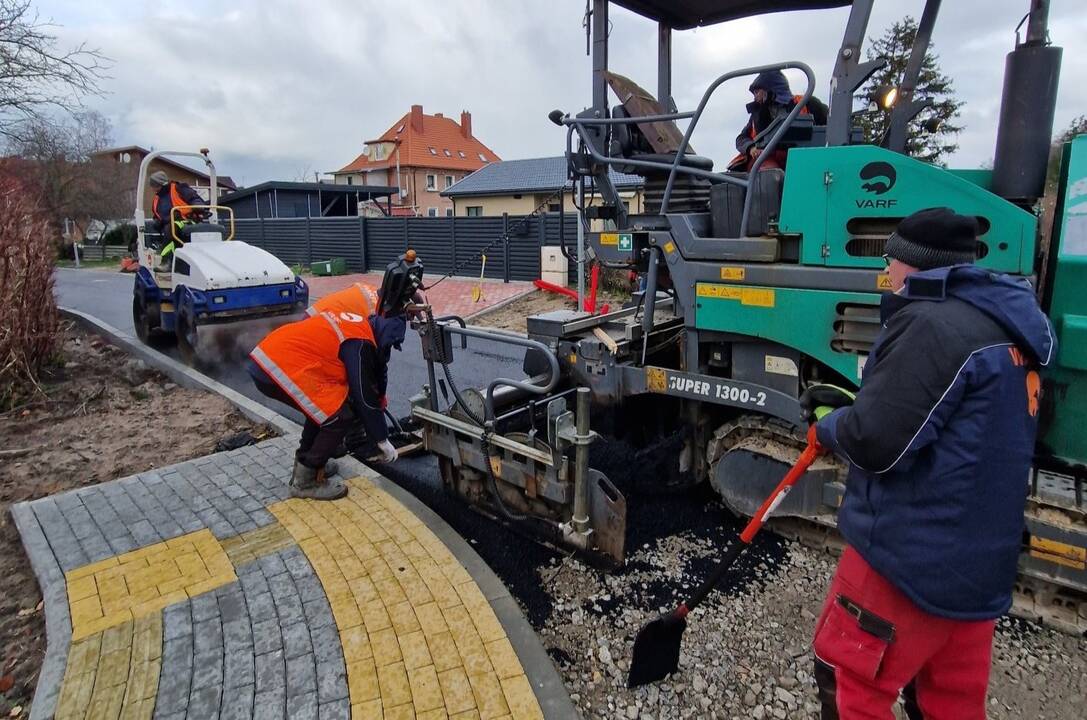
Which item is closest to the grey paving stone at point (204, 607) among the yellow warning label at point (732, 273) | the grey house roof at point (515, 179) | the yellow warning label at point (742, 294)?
the yellow warning label at point (742, 294)

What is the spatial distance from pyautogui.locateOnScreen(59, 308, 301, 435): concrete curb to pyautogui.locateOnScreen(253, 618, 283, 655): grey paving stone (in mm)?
2613

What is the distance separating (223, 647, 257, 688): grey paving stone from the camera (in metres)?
2.74

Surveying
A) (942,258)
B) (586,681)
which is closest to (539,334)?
(586,681)

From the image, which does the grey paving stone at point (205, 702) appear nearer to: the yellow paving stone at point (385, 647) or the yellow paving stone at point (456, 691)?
the yellow paving stone at point (385, 647)

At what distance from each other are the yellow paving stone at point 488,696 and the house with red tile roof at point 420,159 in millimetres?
47326

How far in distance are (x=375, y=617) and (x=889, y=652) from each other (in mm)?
2095

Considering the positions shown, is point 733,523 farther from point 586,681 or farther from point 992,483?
point 992,483

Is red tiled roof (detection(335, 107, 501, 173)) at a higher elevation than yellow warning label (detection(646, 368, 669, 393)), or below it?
higher

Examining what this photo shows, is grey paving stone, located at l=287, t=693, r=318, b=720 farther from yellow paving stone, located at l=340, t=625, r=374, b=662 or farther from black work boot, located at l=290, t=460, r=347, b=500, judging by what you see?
black work boot, located at l=290, t=460, r=347, b=500

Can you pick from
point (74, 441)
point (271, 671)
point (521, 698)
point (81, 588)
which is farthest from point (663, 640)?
point (74, 441)

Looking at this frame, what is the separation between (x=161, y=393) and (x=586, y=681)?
592 cm

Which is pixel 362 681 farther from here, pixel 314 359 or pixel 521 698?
pixel 314 359

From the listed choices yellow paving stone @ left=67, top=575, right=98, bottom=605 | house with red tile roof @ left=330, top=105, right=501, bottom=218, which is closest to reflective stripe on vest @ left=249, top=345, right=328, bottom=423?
yellow paving stone @ left=67, top=575, right=98, bottom=605

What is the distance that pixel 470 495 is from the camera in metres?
4.52
